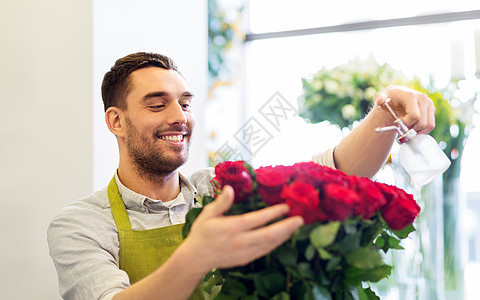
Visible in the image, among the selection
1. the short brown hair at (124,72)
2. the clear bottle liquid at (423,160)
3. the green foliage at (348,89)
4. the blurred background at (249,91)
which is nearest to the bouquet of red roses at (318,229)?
the clear bottle liquid at (423,160)

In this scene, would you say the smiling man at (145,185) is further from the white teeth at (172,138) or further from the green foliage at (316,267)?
the green foliage at (316,267)

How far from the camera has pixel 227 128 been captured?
2938 millimetres

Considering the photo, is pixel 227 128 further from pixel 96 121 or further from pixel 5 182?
pixel 5 182

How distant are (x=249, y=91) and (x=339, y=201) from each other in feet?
7.75

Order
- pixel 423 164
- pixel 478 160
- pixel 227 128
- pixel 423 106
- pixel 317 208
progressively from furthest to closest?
pixel 227 128 → pixel 478 160 → pixel 423 106 → pixel 423 164 → pixel 317 208

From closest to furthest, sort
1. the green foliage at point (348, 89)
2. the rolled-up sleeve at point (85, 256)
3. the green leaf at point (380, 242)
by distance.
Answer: the green leaf at point (380, 242) < the rolled-up sleeve at point (85, 256) < the green foliage at point (348, 89)

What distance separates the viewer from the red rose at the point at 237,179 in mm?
815

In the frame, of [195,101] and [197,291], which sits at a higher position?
[195,101]

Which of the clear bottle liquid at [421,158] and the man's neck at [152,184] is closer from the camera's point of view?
the clear bottle liquid at [421,158]

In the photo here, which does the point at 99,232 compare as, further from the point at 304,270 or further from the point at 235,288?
the point at 304,270

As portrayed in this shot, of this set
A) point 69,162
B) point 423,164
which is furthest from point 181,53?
point 423,164

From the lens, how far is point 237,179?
83 centimetres

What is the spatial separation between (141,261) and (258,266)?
58 centimetres

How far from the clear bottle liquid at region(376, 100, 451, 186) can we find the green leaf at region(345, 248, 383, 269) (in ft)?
0.87
